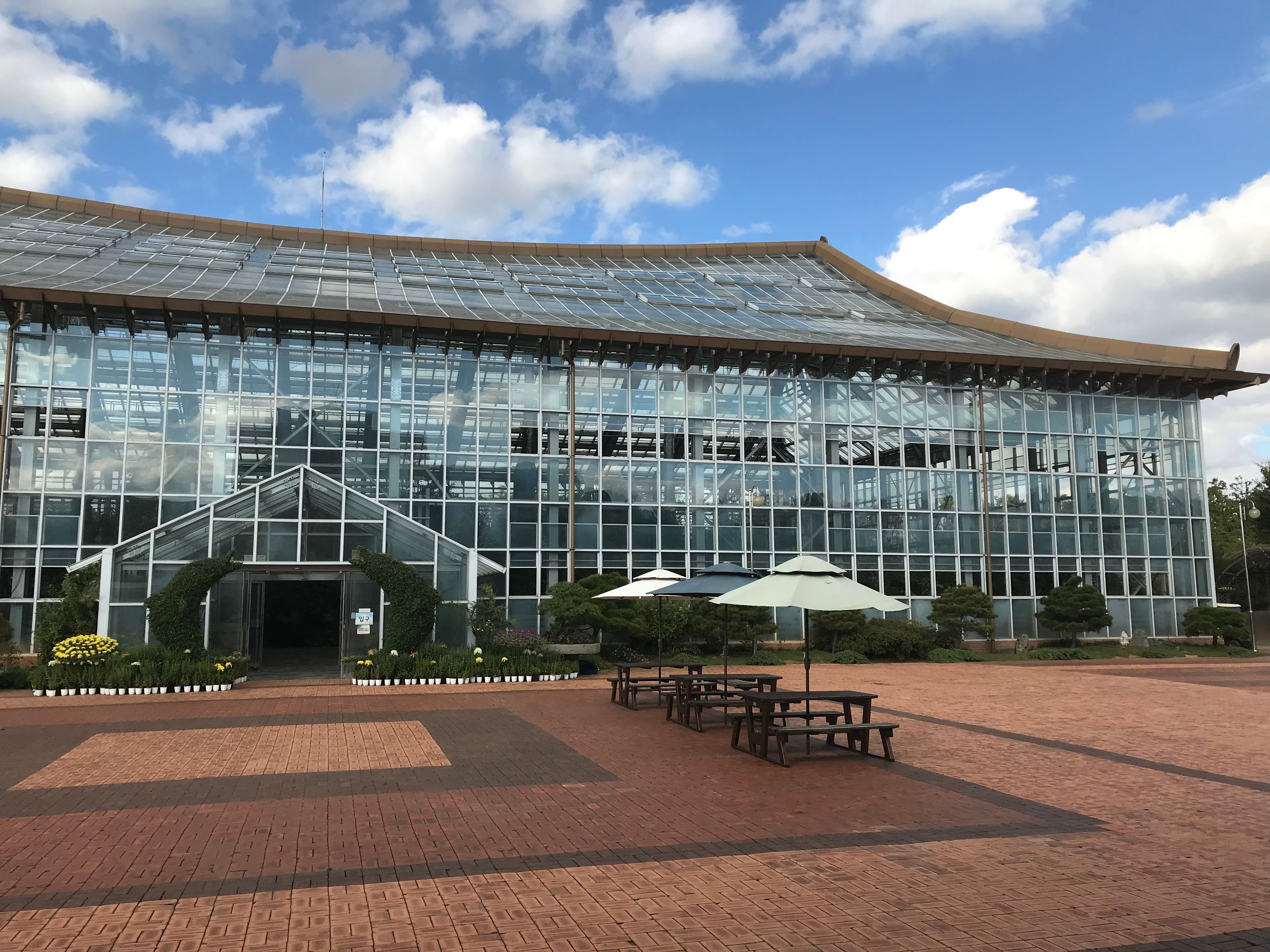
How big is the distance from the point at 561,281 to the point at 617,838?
32716 mm

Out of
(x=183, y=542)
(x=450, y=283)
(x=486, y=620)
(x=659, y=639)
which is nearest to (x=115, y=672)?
(x=183, y=542)

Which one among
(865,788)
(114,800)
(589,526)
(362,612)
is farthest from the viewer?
(589,526)

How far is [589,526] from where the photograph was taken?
28.7 m

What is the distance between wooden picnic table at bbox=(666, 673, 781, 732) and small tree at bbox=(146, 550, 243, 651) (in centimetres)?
1071

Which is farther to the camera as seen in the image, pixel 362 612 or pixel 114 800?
pixel 362 612

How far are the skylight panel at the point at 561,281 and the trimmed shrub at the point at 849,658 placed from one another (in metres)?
17.7

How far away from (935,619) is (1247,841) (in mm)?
22293

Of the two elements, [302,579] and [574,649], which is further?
[574,649]

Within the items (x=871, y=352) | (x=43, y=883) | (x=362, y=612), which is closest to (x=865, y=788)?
(x=43, y=883)

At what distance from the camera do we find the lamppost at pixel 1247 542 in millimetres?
37781

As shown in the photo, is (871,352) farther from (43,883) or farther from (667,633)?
(43,883)

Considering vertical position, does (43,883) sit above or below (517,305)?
below

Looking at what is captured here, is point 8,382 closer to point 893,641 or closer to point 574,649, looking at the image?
point 574,649

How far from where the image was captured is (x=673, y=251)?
46906mm
